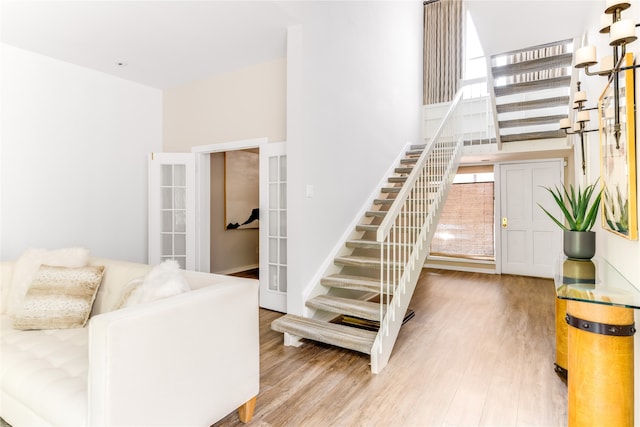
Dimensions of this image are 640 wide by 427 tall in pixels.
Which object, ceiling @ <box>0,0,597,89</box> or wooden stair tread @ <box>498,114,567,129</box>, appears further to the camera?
wooden stair tread @ <box>498,114,567,129</box>

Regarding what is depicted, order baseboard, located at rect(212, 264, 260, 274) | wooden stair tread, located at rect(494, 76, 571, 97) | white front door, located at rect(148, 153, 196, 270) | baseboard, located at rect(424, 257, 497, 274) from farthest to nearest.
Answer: baseboard, located at rect(424, 257, 497, 274), baseboard, located at rect(212, 264, 260, 274), white front door, located at rect(148, 153, 196, 270), wooden stair tread, located at rect(494, 76, 571, 97)

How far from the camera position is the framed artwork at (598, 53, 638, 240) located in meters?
1.53

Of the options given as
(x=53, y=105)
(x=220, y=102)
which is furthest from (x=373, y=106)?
(x=53, y=105)

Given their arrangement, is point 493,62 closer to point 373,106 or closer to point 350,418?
point 373,106

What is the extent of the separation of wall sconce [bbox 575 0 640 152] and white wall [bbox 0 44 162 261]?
187 inches

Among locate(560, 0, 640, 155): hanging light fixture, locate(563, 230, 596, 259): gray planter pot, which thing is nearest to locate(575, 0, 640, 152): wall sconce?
locate(560, 0, 640, 155): hanging light fixture

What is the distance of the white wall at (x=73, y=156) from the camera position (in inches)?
136

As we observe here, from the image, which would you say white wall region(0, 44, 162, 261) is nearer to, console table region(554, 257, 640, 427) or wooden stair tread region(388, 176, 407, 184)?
wooden stair tread region(388, 176, 407, 184)

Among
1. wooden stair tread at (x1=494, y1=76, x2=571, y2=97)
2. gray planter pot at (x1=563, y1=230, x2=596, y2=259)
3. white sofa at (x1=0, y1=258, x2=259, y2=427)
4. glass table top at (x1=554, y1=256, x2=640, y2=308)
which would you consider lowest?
white sofa at (x1=0, y1=258, x2=259, y2=427)

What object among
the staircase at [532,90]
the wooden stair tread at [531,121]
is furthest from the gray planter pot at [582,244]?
the wooden stair tread at [531,121]

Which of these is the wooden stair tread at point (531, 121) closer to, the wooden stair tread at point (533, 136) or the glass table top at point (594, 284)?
the wooden stair tread at point (533, 136)

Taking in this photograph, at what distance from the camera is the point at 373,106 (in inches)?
183

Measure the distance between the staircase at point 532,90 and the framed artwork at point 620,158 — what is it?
6.92 ft

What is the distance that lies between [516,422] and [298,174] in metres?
2.38
